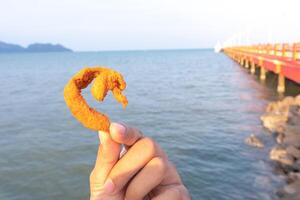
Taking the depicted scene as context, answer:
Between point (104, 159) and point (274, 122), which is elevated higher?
point (104, 159)

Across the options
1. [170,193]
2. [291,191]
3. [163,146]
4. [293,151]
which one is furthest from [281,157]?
[170,193]

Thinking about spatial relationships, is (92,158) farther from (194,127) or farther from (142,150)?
(142,150)

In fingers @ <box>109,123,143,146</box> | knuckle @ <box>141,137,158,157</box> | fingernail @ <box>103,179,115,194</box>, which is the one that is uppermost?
fingers @ <box>109,123,143,146</box>

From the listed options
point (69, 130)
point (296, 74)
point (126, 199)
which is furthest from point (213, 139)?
point (126, 199)

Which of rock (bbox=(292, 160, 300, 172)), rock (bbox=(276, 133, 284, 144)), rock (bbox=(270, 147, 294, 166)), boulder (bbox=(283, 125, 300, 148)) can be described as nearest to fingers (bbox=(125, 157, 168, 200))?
rock (bbox=(292, 160, 300, 172))

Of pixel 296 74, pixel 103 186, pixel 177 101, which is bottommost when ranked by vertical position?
pixel 177 101

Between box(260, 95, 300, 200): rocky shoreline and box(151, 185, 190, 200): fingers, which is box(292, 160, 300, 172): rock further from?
box(151, 185, 190, 200): fingers

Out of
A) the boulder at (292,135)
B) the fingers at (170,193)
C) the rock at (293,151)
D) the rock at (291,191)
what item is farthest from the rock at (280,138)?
the fingers at (170,193)

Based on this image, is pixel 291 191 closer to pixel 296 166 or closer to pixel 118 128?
pixel 296 166
